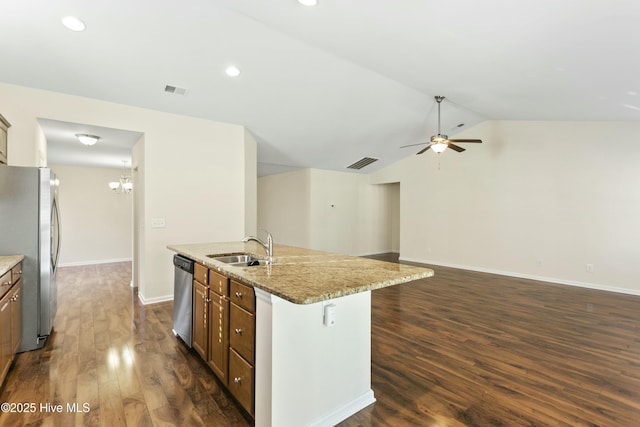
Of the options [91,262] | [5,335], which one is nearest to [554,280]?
[5,335]

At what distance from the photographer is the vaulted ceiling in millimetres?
2541

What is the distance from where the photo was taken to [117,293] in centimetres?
480

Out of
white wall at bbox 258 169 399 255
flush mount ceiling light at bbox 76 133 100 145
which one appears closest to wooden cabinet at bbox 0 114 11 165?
flush mount ceiling light at bbox 76 133 100 145

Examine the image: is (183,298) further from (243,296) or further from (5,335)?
(243,296)

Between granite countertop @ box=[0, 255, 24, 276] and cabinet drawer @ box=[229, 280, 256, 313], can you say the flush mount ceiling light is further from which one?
cabinet drawer @ box=[229, 280, 256, 313]

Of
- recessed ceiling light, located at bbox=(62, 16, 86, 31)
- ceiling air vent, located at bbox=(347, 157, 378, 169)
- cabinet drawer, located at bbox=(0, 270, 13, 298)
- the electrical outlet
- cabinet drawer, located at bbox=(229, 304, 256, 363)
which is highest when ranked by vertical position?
recessed ceiling light, located at bbox=(62, 16, 86, 31)

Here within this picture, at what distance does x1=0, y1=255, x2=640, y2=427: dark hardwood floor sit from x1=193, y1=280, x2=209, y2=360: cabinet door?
0.51 feet

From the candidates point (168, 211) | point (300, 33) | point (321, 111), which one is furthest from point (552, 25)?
point (168, 211)

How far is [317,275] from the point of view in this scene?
1898 mm

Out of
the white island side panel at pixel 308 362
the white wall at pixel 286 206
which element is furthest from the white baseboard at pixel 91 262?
the white island side panel at pixel 308 362

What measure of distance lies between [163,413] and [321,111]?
436 cm

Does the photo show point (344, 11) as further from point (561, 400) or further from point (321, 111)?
point (561, 400)

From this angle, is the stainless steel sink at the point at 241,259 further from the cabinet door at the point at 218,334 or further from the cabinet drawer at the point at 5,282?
the cabinet drawer at the point at 5,282

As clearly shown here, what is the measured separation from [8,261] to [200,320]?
159 centimetres
